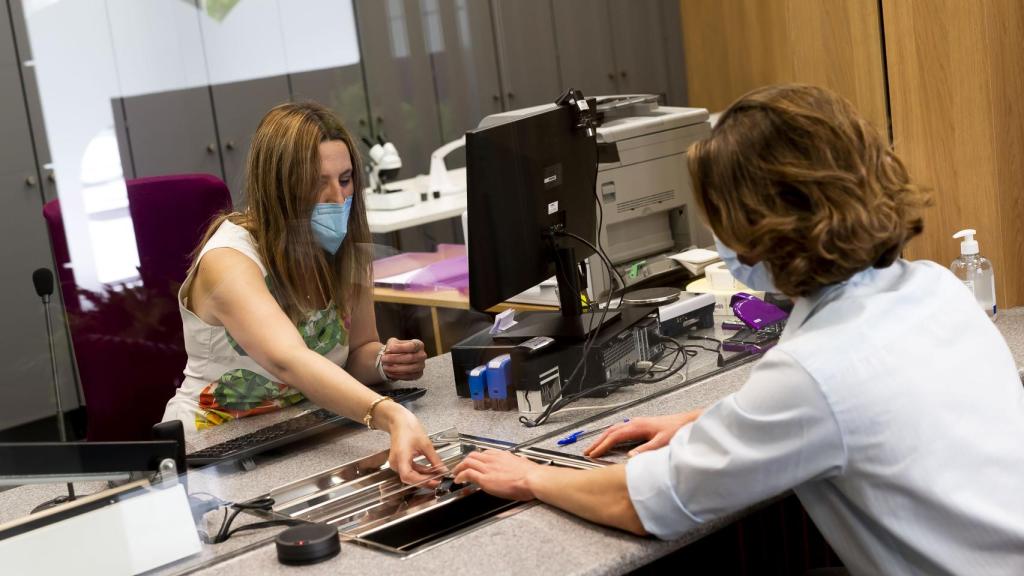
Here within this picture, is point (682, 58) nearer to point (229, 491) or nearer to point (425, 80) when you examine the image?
point (425, 80)

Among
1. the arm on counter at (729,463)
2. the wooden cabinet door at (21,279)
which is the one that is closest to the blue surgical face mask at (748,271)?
the arm on counter at (729,463)

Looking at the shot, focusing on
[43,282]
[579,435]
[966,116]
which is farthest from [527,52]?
[579,435]

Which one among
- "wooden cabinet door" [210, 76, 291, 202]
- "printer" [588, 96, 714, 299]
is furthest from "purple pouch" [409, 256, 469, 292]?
"wooden cabinet door" [210, 76, 291, 202]

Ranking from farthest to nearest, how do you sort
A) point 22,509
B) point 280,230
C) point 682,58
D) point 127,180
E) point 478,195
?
point 682,58 → point 127,180 → point 280,230 → point 478,195 → point 22,509

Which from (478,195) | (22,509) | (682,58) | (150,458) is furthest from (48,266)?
(682,58)

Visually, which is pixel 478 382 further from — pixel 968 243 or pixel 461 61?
pixel 461 61

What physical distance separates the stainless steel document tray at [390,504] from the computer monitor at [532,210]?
1.07ft

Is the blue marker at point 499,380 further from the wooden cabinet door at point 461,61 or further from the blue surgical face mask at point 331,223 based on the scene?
the wooden cabinet door at point 461,61

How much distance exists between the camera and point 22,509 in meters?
1.60

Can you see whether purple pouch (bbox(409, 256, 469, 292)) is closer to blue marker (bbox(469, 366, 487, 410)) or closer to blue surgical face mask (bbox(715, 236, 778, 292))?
blue marker (bbox(469, 366, 487, 410))

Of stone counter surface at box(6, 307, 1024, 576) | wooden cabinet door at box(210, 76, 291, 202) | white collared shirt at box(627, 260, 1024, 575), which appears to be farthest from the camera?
wooden cabinet door at box(210, 76, 291, 202)

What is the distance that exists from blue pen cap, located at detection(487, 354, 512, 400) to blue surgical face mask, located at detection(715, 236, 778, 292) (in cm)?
63

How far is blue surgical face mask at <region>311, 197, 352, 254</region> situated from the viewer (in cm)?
198

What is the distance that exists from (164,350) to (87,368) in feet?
0.47
